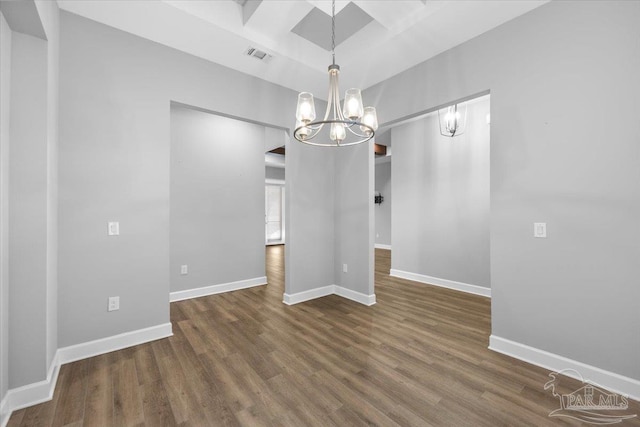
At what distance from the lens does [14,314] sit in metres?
1.75

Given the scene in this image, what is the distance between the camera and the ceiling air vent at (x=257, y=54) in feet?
9.52

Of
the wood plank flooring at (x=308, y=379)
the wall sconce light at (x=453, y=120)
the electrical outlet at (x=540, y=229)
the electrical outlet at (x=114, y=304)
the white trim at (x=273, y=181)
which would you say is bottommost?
the wood plank flooring at (x=308, y=379)

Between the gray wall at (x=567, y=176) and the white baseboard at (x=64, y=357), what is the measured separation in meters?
3.34

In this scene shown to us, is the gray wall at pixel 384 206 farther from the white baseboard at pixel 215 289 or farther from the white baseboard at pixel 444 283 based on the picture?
the white baseboard at pixel 215 289

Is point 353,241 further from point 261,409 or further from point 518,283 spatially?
point 261,409

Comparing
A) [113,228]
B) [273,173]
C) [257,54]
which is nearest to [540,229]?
[257,54]

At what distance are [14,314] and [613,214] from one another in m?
4.14

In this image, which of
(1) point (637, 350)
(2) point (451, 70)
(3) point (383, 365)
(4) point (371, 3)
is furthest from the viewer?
(2) point (451, 70)

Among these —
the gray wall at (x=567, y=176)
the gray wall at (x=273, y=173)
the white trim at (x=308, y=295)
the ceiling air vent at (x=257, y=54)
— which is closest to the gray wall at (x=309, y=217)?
the white trim at (x=308, y=295)

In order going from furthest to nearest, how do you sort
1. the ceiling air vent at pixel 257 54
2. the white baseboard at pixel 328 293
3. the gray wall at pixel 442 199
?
the gray wall at pixel 442 199
the white baseboard at pixel 328 293
the ceiling air vent at pixel 257 54

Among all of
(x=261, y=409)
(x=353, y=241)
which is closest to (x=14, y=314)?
(x=261, y=409)

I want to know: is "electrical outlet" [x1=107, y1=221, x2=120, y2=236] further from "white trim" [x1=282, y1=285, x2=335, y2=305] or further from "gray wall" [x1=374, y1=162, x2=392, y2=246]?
"gray wall" [x1=374, y1=162, x2=392, y2=246]

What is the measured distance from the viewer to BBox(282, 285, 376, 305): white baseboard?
12.3ft

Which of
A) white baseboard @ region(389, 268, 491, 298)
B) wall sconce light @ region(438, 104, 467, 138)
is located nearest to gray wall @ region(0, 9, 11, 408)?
wall sconce light @ region(438, 104, 467, 138)
